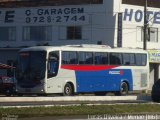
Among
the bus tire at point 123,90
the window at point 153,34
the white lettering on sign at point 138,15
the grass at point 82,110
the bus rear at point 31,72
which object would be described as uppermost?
the white lettering on sign at point 138,15

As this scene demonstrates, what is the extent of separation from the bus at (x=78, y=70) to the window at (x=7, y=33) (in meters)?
20.9

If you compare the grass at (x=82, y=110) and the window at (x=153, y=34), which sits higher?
the window at (x=153, y=34)

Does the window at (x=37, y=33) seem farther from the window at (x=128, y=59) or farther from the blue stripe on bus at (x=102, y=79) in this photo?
the blue stripe on bus at (x=102, y=79)

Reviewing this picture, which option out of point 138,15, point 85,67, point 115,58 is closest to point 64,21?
point 138,15

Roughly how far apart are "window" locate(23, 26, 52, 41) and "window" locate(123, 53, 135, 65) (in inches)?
673

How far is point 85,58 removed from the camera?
44.2m

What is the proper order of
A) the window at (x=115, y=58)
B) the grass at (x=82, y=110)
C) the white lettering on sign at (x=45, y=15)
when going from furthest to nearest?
the white lettering on sign at (x=45, y=15) < the window at (x=115, y=58) < the grass at (x=82, y=110)

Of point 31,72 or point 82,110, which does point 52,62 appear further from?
point 82,110

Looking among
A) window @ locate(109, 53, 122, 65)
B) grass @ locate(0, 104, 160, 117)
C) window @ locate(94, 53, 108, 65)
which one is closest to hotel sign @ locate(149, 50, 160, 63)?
window @ locate(109, 53, 122, 65)

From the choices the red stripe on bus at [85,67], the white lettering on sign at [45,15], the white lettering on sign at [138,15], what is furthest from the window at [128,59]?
the white lettering on sign at [45,15]

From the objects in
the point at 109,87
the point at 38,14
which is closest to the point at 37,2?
the point at 38,14

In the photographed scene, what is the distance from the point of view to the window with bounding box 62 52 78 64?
4238 centimetres

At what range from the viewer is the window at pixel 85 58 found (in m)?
43.8

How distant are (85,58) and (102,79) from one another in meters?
2.66
